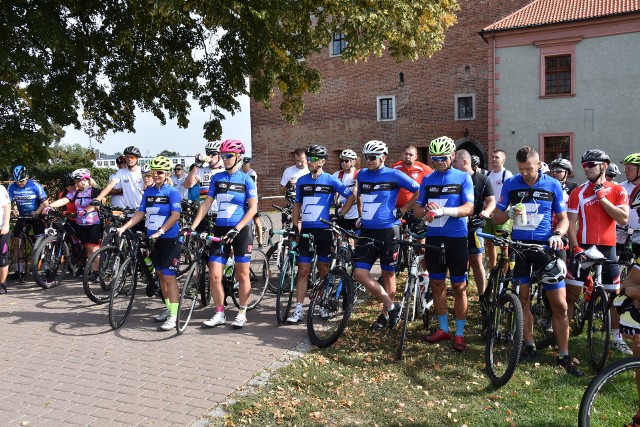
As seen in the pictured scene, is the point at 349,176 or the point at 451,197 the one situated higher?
the point at 349,176

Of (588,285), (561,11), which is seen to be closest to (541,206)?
(588,285)

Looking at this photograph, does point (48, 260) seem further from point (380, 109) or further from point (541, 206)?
point (380, 109)

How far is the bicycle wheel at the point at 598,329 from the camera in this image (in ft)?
18.3

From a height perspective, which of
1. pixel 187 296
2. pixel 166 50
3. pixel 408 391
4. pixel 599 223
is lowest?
pixel 408 391

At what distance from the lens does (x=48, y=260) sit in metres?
9.48

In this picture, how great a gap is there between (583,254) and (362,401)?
91.6 inches

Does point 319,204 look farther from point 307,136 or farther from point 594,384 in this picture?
point 307,136

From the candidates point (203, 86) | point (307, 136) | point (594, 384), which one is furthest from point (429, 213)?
point (307, 136)

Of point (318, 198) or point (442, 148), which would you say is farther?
point (318, 198)

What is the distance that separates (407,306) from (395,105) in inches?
1182

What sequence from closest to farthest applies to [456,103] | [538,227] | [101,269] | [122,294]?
1. [538,227]
2. [122,294]
3. [101,269]
4. [456,103]

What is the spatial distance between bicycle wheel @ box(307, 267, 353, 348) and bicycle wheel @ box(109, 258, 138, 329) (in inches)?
93.2

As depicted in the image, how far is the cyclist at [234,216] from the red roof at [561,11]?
22.9 meters

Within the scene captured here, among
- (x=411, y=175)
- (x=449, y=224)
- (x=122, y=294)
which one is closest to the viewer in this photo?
(x=449, y=224)
